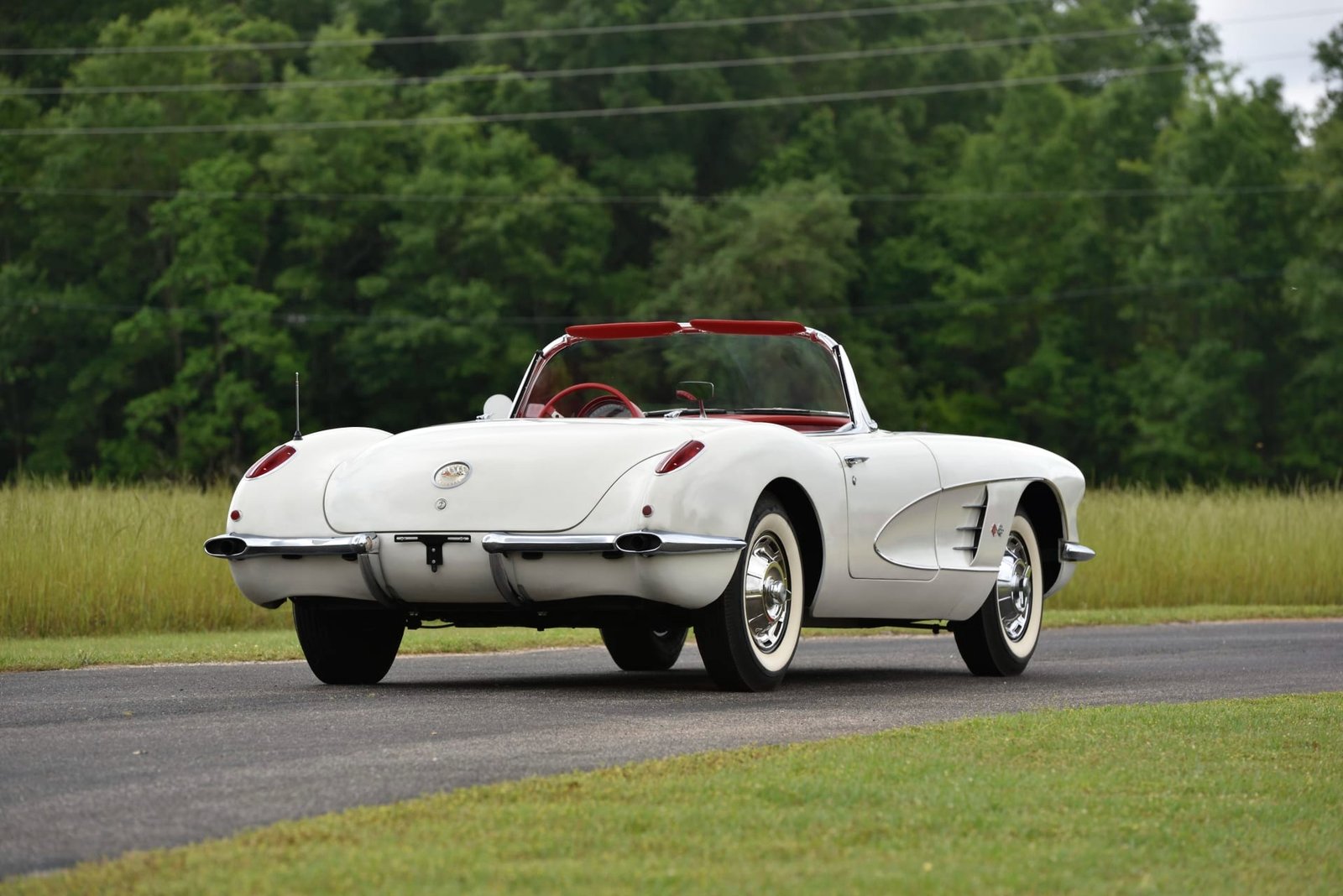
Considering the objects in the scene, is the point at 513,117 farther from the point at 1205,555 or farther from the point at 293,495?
the point at 293,495

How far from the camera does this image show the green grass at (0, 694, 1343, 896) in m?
4.52

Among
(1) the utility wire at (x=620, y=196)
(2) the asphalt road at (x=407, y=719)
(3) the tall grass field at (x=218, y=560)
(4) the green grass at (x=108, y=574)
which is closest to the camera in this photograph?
(2) the asphalt road at (x=407, y=719)

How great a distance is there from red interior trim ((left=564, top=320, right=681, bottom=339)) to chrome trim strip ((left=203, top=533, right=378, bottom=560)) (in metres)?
2.12

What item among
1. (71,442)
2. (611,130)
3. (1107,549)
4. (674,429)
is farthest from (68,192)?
(674,429)

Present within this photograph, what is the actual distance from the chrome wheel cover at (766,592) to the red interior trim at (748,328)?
1697 millimetres

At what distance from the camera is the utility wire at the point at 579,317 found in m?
62.0

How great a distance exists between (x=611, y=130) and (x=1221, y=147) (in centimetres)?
1887

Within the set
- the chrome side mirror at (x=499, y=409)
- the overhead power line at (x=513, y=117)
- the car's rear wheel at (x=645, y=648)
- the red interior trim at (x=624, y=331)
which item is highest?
the overhead power line at (x=513, y=117)

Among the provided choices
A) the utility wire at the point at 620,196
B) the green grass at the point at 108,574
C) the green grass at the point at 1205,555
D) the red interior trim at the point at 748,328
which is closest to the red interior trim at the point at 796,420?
the red interior trim at the point at 748,328

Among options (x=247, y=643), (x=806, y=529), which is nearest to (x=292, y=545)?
(x=806, y=529)

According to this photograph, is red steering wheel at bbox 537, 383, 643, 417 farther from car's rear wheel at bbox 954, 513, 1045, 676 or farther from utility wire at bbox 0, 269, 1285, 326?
utility wire at bbox 0, 269, 1285, 326

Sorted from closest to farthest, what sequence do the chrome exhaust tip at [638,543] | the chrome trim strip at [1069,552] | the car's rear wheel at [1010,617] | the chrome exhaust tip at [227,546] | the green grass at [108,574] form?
1. the chrome exhaust tip at [638,543]
2. the chrome exhaust tip at [227,546]
3. the car's rear wheel at [1010,617]
4. the chrome trim strip at [1069,552]
5. the green grass at [108,574]

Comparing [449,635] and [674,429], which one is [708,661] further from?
[449,635]

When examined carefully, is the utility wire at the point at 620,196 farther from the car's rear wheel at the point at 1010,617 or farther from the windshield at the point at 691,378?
the windshield at the point at 691,378
